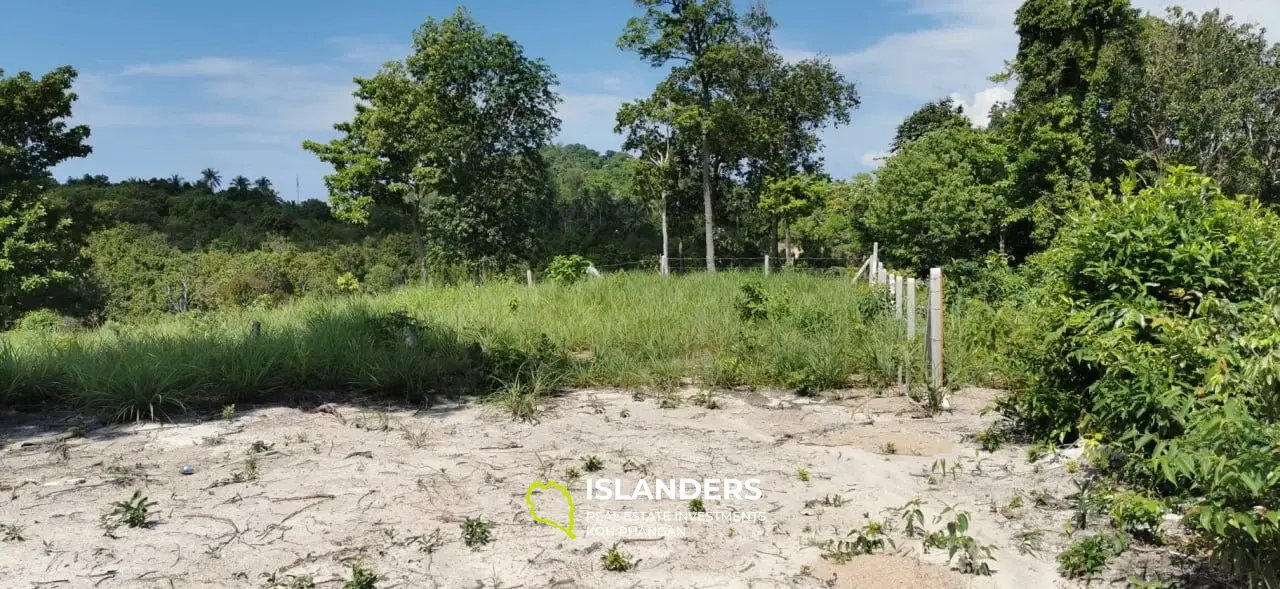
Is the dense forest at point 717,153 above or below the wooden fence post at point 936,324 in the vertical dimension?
above

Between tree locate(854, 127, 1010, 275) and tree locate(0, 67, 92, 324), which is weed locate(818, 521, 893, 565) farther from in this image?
tree locate(0, 67, 92, 324)

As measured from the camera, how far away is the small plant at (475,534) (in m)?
3.56

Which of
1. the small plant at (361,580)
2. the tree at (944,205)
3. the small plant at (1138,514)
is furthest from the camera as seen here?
the tree at (944,205)

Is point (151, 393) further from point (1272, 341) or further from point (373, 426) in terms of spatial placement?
point (1272, 341)

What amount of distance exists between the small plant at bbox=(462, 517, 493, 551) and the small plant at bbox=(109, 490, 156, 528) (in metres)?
1.50

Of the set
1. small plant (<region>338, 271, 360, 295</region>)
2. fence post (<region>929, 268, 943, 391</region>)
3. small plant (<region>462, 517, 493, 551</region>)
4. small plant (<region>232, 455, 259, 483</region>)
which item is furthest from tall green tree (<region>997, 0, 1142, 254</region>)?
small plant (<region>232, 455, 259, 483</region>)

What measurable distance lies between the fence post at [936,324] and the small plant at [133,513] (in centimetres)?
530

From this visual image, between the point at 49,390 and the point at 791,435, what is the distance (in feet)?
18.4

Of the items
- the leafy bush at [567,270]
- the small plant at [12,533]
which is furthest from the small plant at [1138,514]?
the leafy bush at [567,270]

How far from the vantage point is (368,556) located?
3457 millimetres

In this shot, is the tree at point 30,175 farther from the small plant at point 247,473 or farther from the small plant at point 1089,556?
the small plant at point 1089,556

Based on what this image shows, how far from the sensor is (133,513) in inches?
148

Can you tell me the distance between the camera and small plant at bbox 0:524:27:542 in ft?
11.8

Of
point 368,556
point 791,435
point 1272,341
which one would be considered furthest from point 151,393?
point 1272,341
